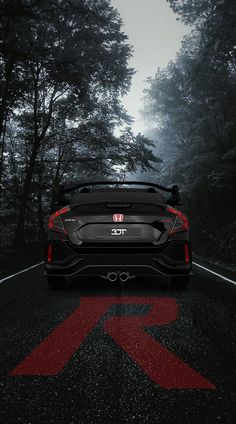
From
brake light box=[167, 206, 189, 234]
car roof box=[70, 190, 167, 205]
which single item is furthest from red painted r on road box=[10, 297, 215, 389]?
car roof box=[70, 190, 167, 205]

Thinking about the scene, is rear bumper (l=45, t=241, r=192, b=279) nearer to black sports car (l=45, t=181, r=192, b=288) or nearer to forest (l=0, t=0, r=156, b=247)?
black sports car (l=45, t=181, r=192, b=288)

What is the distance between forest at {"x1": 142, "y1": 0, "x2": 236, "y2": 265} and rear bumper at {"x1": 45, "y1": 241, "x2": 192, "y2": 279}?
30.2 feet

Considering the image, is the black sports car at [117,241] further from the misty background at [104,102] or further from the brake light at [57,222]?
the misty background at [104,102]

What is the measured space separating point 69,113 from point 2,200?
5756 millimetres

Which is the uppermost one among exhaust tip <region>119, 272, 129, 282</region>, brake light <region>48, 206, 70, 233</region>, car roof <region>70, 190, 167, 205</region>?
car roof <region>70, 190, 167, 205</region>

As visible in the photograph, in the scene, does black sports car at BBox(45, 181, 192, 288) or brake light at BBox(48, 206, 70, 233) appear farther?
brake light at BBox(48, 206, 70, 233)

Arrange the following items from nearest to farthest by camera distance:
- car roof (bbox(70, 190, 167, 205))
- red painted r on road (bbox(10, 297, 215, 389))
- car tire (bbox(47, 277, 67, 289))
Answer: red painted r on road (bbox(10, 297, 215, 389)) < car roof (bbox(70, 190, 167, 205)) < car tire (bbox(47, 277, 67, 289))

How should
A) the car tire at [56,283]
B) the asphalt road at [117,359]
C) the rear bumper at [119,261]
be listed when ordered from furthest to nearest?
the car tire at [56,283], the rear bumper at [119,261], the asphalt road at [117,359]

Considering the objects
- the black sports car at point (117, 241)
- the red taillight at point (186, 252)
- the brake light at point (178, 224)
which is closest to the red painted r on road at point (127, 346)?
the black sports car at point (117, 241)

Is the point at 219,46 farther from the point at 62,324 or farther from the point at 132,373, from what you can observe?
the point at 132,373

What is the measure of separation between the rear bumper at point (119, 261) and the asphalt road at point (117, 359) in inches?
16.1

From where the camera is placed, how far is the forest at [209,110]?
1516 centimetres

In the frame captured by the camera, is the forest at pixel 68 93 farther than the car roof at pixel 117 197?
Yes

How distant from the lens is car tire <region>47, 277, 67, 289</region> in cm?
570
